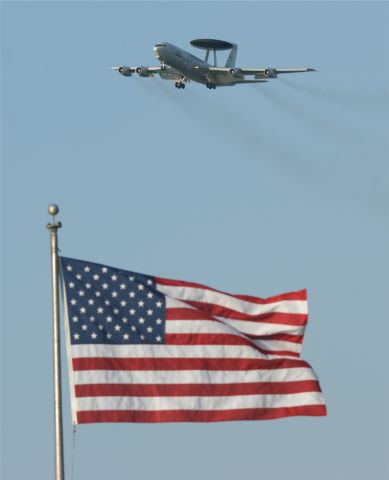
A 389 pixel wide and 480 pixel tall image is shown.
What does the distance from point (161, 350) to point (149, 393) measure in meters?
1.07

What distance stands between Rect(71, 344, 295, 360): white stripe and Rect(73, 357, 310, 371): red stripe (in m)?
0.09

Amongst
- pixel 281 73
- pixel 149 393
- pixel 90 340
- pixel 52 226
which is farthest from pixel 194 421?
pixel 281 73

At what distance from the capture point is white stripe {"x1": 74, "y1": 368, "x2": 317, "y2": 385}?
89.5ft

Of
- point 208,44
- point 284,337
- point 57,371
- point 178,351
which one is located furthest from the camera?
point 208,44

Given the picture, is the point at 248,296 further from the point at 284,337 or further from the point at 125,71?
the point at 125,71

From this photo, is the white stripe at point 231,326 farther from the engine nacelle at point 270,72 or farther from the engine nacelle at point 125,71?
the engine nacelle at point 125,71

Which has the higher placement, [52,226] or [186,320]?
[52,226]

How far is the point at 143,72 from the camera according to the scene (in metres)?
101

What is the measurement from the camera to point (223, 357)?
28.4 meters

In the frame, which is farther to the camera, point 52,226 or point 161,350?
point 161,350

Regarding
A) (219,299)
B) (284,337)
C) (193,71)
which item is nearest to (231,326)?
(219,299)

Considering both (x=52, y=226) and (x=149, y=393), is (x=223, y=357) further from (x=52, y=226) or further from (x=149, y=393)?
(x=52, y=226)

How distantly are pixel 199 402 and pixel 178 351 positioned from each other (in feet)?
4.10

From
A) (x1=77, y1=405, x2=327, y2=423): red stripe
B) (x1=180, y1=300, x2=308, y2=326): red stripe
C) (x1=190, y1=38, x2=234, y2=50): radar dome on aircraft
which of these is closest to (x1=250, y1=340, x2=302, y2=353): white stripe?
(x1=180, y1=300, x2=308, y2=326): red stripe
